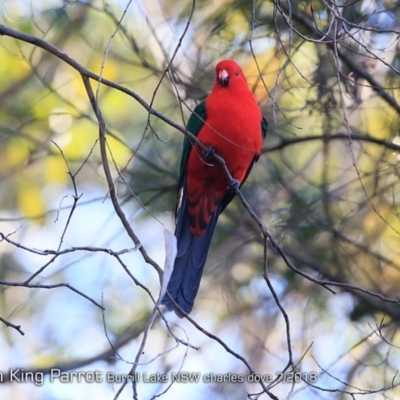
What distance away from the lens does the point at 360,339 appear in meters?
4.39

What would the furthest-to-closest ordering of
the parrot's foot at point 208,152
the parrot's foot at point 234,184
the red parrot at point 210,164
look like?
the red parrot at point 210,164
the parrot's foot at point 208,152
the parrot's foot at point 234,184

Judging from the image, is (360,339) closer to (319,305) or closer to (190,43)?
(319,305)

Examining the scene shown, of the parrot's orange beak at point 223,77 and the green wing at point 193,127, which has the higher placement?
the parrot's orange beak at point 223,77

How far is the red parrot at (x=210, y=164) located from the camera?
351 centimetres

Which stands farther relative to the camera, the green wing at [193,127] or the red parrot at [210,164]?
the green wing at [193,127]

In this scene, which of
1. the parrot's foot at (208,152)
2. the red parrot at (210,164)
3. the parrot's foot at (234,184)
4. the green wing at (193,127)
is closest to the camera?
the parrot's foot at (234,184)

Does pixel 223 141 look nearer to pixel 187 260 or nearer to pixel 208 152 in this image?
pixel 208 152

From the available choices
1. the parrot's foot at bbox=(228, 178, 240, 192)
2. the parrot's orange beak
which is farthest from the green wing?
the parrot's foot at bbox=(228, 178, 240, 192)

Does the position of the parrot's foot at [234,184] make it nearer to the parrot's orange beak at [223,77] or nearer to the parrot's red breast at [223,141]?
the parrot's red breast at [223,141]

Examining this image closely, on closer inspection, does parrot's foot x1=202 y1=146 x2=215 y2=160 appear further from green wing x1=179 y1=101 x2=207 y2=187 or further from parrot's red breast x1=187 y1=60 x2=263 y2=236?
green wing x1=179 y1=101 x2=207 y2=187

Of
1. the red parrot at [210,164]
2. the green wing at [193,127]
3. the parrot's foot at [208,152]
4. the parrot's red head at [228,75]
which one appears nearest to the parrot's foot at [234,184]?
the red parrot at [210,164]

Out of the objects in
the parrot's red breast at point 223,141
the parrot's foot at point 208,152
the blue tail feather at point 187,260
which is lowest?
the blue tail feather at point 187,260

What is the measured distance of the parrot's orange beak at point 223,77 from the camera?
3.69 meters

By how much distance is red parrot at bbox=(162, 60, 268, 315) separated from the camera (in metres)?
3.51
